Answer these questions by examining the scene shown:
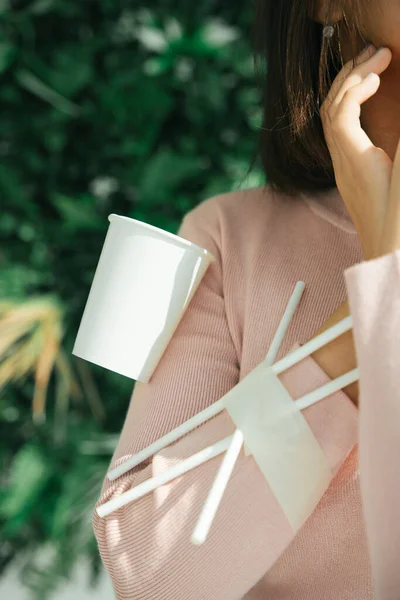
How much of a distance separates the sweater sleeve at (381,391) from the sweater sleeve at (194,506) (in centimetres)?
7

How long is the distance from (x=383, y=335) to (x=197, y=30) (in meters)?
1.00

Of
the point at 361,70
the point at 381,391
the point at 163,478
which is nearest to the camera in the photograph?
the point at 381,391

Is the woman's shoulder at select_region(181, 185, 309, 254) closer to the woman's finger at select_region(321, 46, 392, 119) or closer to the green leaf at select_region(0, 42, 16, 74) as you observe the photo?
the woman's finger at select_region(321, 46, 392, 119)

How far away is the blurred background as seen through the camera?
1.43 m

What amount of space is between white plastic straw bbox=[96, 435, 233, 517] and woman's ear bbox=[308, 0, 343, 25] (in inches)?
20.5

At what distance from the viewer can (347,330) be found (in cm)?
70

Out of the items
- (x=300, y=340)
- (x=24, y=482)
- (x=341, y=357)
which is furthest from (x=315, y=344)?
(x=24, y=482)

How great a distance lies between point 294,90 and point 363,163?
0.81 ft

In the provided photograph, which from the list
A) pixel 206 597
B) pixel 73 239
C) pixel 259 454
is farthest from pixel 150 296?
pixel 73 239

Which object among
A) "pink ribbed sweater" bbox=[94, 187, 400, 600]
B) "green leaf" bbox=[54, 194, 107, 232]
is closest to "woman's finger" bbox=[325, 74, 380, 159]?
"pink ribbed sweater" bbox=[94, 187, 400, 600]

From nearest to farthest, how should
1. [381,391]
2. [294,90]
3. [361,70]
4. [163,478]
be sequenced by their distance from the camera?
[381,391] < [163,478] < [361,70] < [294,90]

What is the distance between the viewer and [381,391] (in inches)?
24.3

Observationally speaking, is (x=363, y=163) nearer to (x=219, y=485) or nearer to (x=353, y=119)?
(x=353, y=119)

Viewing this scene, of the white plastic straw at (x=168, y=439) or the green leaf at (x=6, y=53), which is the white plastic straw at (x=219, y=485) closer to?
the white plastic straw at (x=168, y=439)
